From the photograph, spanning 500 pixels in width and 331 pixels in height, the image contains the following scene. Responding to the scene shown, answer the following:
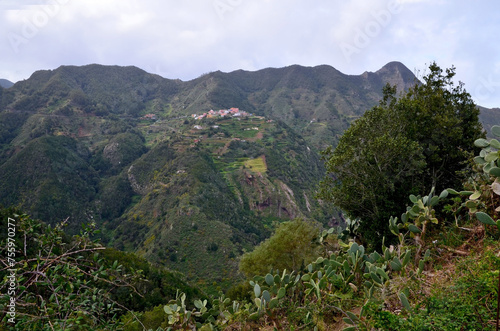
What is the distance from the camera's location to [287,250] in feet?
52.5

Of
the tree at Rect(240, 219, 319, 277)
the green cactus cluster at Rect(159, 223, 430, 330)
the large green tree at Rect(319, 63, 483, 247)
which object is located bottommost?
the tree at Rect(240, 219, 319, 277)

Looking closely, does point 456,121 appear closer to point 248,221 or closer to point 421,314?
point 421,314

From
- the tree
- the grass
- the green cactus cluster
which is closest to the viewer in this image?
the green cactus cluster

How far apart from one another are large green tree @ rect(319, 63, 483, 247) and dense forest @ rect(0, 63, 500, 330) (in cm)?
8

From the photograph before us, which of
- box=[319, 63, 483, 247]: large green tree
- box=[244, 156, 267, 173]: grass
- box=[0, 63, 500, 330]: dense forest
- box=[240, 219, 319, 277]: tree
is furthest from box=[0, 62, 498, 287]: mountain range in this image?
box=[240, 219, 319, 277]: tree

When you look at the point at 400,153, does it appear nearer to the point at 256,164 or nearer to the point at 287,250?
the point at 287,250

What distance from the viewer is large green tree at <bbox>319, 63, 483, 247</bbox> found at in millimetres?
10898

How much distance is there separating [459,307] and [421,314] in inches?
16.2

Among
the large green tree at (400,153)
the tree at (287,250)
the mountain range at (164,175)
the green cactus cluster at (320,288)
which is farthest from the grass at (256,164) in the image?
the green cactus cluster at (320,288)

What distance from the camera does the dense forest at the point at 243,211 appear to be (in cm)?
316

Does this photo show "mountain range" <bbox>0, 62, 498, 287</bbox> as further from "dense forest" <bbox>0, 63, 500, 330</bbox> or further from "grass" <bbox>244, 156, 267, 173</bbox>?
"dense forest" <bbox>0, 63, 500, 330</bbox>

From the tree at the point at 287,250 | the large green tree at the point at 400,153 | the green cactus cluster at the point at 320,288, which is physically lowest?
the tree at the point at 287,250

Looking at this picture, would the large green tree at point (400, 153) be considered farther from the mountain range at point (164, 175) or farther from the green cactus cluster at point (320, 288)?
the mountain range at point (164, 175)

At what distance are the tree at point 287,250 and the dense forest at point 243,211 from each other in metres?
0.10
